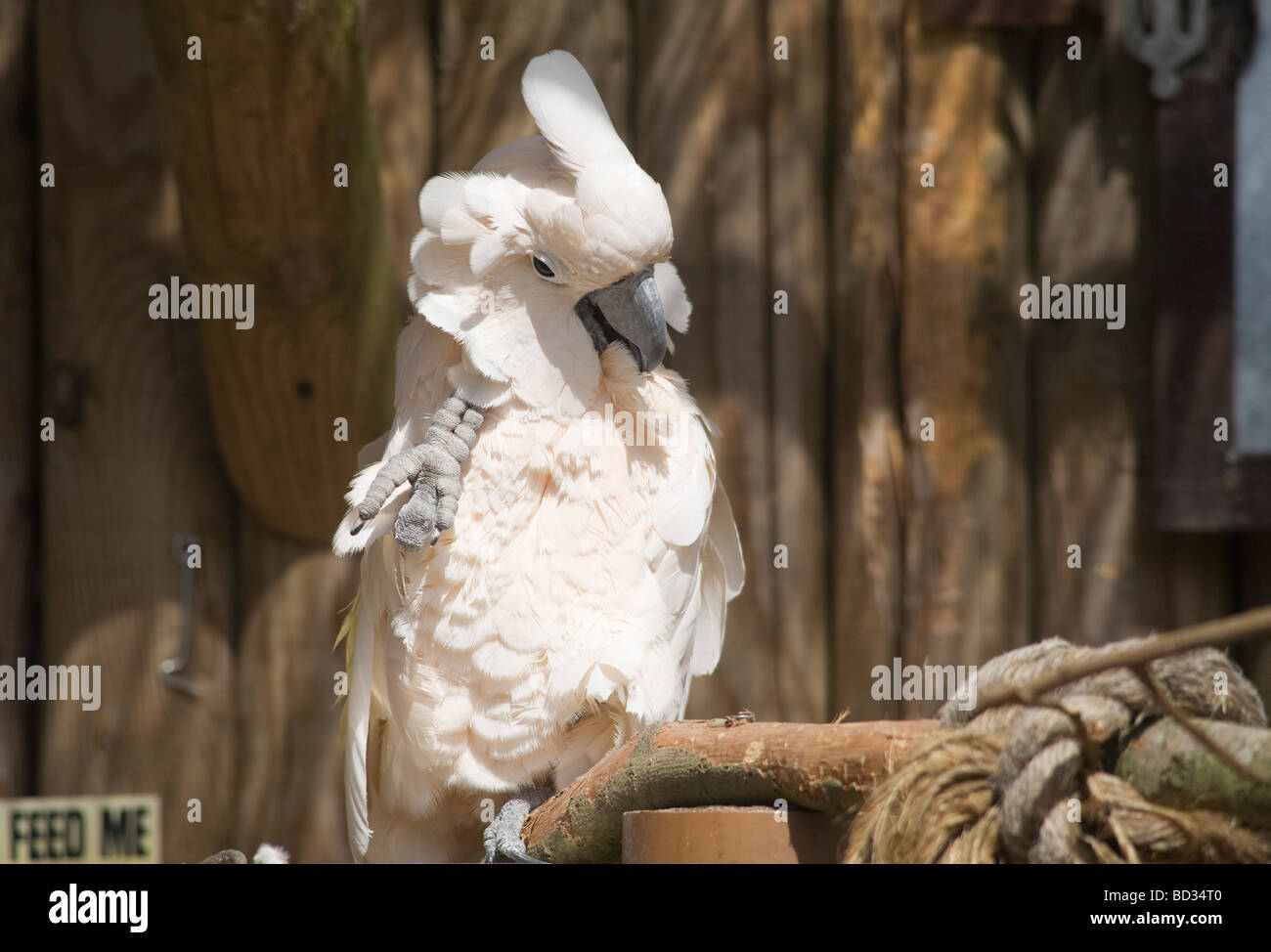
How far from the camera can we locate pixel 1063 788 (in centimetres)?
104

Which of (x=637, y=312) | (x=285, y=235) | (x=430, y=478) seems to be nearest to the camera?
(x=430, y=478)

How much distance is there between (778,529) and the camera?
9.23 ft

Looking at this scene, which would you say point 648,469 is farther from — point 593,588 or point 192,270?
point 192,270

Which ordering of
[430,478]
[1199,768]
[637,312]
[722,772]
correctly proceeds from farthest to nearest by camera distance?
1. [637,312]
2. [430,478]
3. [722,772]
4. [1199,768]

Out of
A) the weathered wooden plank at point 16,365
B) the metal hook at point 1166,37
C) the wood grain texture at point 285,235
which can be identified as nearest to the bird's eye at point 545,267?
the wood grain texture at point 285,235

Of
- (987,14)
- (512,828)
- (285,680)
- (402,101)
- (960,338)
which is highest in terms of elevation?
(987,14)

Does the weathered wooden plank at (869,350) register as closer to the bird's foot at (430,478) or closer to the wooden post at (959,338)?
the wooden post at (959,338)

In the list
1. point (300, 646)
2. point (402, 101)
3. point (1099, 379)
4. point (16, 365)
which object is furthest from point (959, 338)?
point (16, 365)

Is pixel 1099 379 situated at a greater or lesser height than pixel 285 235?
lesser

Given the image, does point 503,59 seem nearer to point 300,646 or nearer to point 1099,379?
point 300,646

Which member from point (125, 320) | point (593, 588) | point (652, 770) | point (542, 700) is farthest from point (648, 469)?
point (125, 320)

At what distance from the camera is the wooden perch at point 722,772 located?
1.26 m

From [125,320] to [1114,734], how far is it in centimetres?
233

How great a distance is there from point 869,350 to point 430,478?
1.24 meters
